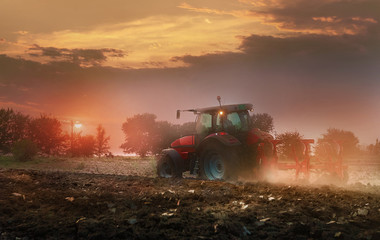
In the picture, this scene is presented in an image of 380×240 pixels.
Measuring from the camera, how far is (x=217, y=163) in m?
13.6

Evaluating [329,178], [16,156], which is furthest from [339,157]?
[16,156]

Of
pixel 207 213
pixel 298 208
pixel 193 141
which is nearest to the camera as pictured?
pixel 207 213

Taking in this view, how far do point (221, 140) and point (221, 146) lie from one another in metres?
0.28

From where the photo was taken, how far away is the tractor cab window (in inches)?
570

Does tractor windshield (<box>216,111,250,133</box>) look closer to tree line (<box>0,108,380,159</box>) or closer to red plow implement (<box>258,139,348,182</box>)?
red plow implement (<box>258,139,348,182</box>)

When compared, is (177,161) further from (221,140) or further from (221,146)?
(221,140)

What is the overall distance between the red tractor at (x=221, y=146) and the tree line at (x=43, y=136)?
28.4 metres

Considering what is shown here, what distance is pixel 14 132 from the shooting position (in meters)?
40.3

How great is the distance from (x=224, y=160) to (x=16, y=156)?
20.6m

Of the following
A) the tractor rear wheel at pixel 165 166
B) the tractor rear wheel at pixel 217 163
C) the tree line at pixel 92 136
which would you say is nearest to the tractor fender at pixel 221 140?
the tractor rear wheel at pixel 217 163

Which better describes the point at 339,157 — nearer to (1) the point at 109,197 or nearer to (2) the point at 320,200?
(2) the point at 320,200

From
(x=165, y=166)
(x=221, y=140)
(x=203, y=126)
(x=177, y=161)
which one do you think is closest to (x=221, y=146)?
(x=221, y=140)

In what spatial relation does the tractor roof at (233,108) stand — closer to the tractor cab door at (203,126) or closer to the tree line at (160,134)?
the tractor cab door at (203,126)

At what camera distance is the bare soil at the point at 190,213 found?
19.9 feet
